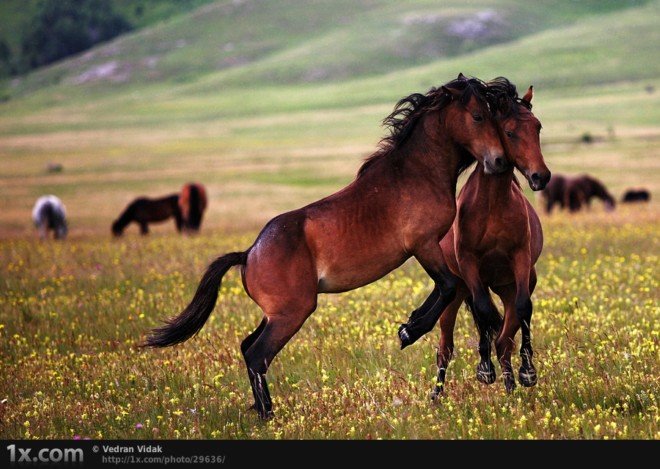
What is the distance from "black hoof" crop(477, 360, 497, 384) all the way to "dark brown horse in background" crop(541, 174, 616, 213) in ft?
92.0

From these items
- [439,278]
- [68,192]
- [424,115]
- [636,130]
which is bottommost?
[636,130]

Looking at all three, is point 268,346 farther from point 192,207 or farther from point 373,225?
point 192,207

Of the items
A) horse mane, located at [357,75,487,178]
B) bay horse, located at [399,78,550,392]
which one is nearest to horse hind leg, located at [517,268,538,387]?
bay horse, located at [399,78,550,392]

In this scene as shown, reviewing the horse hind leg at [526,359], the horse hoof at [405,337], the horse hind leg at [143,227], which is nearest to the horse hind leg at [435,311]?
the horse hoof at [405,337]

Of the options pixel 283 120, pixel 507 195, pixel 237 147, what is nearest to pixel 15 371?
pixel 507 195

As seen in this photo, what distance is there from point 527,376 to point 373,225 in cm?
185

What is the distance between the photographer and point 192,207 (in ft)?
103

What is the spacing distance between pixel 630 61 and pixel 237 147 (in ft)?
302

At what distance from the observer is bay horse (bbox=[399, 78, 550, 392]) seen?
324 inches

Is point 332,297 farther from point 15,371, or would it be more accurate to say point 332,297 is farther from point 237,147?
point 237,147

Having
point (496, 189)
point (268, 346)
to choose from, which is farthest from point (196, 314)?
point (496, 189)

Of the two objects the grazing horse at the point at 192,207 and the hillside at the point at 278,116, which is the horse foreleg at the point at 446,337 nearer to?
the grazing horse at the point at 192,207

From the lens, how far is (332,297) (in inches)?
538

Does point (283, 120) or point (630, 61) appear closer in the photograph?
point (283, 120)
